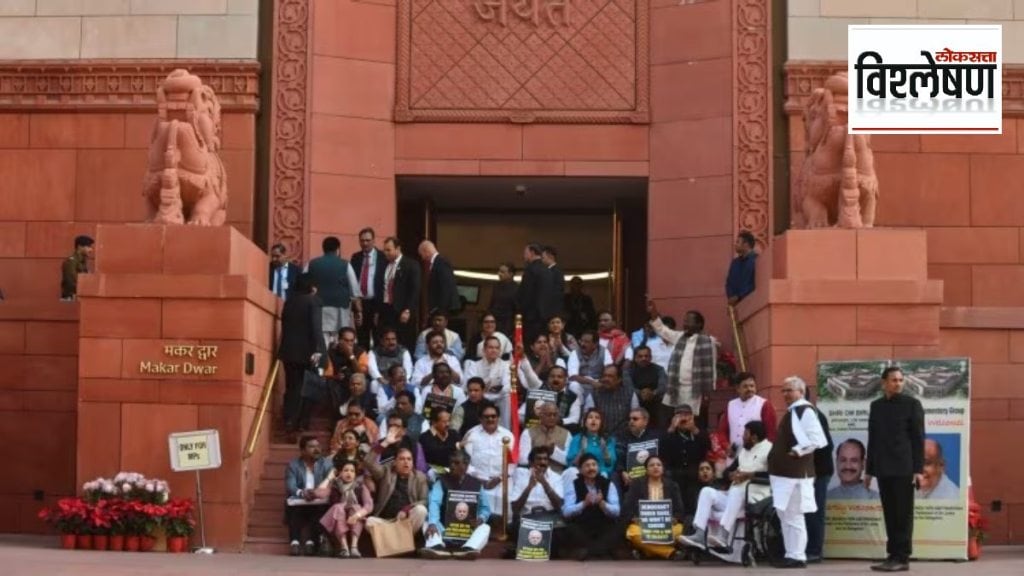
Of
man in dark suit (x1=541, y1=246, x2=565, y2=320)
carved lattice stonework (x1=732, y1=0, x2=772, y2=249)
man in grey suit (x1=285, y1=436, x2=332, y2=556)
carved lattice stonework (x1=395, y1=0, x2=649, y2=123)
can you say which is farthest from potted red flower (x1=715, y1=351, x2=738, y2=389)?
carved lattice stonework (x1=395, y1=0, x2=649, y2=123)

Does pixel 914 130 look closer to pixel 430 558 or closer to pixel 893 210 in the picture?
pixel 893 210

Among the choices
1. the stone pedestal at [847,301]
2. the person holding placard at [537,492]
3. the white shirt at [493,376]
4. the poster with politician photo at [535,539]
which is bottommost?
the poster with politician photo at [535,539]

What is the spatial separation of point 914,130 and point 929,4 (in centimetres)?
197

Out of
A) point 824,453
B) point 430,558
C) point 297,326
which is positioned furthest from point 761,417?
point 297,326

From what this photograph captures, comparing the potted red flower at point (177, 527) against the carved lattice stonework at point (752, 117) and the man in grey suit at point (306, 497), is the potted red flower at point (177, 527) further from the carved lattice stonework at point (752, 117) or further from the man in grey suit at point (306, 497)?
the carved lattice stonework at point (752, 117)

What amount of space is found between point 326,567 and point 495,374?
14.9 ft

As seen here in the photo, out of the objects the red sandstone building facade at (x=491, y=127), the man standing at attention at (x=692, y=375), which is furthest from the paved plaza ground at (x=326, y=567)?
the red sandstone building facade at (x=491, y=127)

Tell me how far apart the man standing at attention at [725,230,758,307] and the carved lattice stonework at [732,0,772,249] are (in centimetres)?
255

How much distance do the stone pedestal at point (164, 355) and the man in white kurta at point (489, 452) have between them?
2.37 m

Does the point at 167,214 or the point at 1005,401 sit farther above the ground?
the point at 167,214

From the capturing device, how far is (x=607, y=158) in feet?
87.0

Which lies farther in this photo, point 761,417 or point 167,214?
point 167,214

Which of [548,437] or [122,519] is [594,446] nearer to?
[548,437]

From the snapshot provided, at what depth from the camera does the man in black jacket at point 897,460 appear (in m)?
17.6
